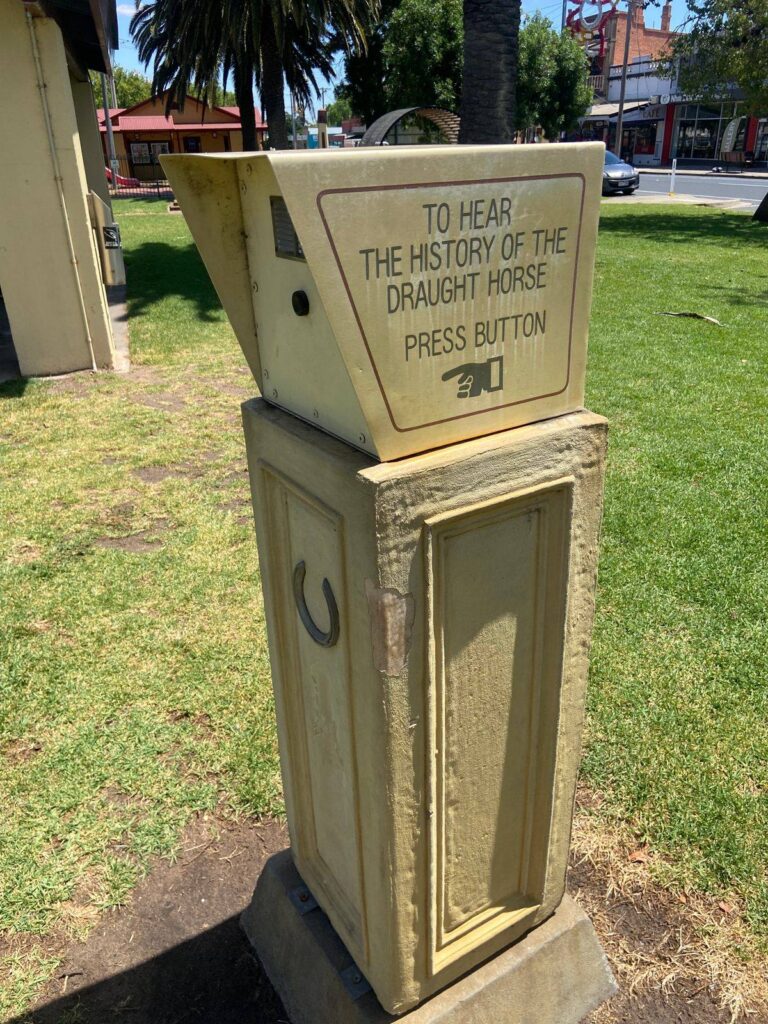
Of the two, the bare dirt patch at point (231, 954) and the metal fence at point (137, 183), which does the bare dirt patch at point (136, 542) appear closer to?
the bare dirt patch at point (231, 954)

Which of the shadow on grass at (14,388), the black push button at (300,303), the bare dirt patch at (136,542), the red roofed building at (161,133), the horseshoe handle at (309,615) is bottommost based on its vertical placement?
the bare dirt patch at (136,542)

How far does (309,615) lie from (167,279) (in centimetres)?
1190

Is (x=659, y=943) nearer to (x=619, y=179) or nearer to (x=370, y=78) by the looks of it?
(x=370, y=78)

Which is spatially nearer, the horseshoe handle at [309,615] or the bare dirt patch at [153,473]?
the horseshoe handle at [309,615]

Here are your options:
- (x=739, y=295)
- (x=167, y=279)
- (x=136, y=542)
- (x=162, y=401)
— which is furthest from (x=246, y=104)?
(x=136, y=542)

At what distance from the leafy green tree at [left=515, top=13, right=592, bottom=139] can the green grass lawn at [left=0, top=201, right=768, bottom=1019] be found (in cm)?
2082

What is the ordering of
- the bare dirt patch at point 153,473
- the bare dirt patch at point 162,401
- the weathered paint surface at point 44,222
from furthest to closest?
the bare dirt patch at point 162,401
the weathered paint surface at point 44,222
the bare dirt patch at point 153,473

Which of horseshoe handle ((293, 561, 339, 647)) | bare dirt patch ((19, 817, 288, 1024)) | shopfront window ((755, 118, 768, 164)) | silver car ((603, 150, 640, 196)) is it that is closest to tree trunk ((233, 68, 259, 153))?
silver car ((603, 150, 640, 196))

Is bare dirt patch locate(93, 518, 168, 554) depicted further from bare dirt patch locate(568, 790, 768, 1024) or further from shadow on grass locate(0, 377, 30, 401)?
shadow on grass locate(0, 377, 30, 401)

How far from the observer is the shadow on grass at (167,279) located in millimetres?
10883

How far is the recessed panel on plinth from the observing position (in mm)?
1222

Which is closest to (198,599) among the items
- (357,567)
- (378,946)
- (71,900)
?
(71,900)

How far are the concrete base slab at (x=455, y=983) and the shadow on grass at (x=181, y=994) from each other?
60 millimetres

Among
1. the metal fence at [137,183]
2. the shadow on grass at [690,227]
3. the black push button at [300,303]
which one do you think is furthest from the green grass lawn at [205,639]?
the metal fence at [137,183]
